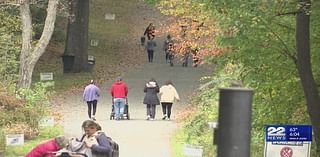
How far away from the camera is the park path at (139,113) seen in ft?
66.0

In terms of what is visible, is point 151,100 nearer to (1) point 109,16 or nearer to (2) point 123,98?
(2) point 123,98

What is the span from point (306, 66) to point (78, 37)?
27030 mm

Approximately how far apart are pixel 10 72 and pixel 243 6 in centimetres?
1242

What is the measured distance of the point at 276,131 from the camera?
34.6ft

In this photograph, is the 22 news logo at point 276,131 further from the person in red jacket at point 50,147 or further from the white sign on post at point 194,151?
the white sign on post at point 194,151

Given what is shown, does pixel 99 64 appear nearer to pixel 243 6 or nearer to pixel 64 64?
pixel 64 64

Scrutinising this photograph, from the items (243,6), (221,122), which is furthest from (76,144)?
(221,122)

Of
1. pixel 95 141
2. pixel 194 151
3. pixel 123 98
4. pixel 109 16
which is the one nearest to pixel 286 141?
pixel 95 141

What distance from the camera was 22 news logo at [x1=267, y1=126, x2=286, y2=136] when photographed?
1052 cm

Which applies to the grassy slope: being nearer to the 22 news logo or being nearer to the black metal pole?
the 22 news logo

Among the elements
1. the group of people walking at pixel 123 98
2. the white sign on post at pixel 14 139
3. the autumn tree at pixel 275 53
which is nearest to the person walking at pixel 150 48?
the group of people walking at pixel 123 98

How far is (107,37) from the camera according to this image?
4931cm

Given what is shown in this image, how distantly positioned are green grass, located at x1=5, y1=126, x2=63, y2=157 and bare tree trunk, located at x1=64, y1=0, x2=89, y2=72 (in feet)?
52.9

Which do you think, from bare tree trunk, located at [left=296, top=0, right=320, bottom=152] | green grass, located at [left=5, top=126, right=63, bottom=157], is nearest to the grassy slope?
green grass, located at [left=5, top=126, right=63, bottom=157]
